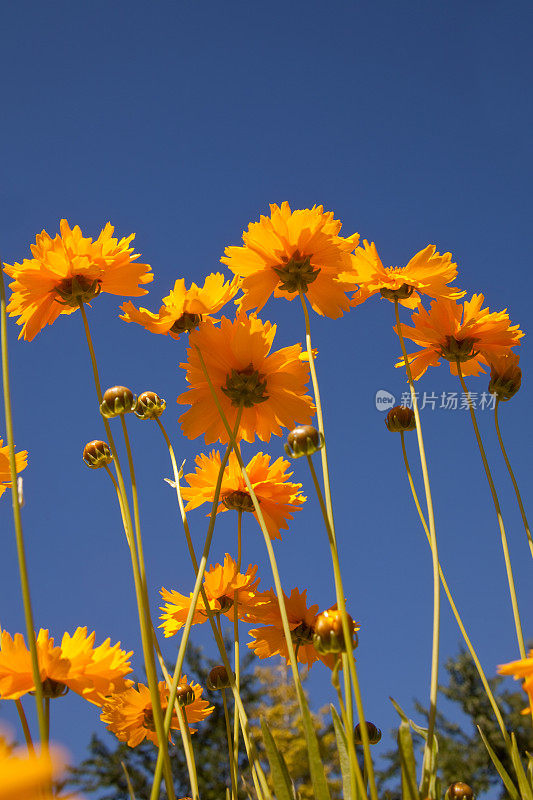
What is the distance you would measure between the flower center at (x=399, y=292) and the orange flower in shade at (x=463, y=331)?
11cm

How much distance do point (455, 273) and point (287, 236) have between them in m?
0.30

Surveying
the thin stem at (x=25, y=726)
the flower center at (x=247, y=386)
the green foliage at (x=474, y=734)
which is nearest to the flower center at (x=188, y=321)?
the flower center at (x=247, y=386)

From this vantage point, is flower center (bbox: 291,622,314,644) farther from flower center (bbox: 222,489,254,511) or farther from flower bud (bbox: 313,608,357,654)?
flower bud (bbox: 313,608,357,654)

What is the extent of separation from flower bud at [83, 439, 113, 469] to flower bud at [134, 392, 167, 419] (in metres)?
0.08

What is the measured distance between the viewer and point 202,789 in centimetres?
623

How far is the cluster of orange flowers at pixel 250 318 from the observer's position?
105 cm

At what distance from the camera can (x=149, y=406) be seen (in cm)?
122

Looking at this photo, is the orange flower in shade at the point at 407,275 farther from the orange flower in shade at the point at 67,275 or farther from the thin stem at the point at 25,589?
the thin stem at the point at 25,589

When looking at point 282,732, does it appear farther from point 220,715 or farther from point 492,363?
point 492,363

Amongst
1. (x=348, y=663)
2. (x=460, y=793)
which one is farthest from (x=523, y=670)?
(x=460, y=793)

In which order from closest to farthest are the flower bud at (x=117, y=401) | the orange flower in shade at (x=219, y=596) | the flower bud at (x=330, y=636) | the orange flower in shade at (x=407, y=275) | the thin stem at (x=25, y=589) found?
1. the thin stem at (x=25, y=589)
2. the flower bud at (x=330, y=636)
3. the flower bud at (x=117, y=401)
4. the orange flower in shade at (x=407, y=275)
5. the orange flower in shade at (x=219, y=596)

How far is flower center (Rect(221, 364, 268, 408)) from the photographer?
111 centimetres

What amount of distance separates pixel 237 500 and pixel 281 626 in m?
0.23

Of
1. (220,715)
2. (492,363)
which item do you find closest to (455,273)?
(492,363)
